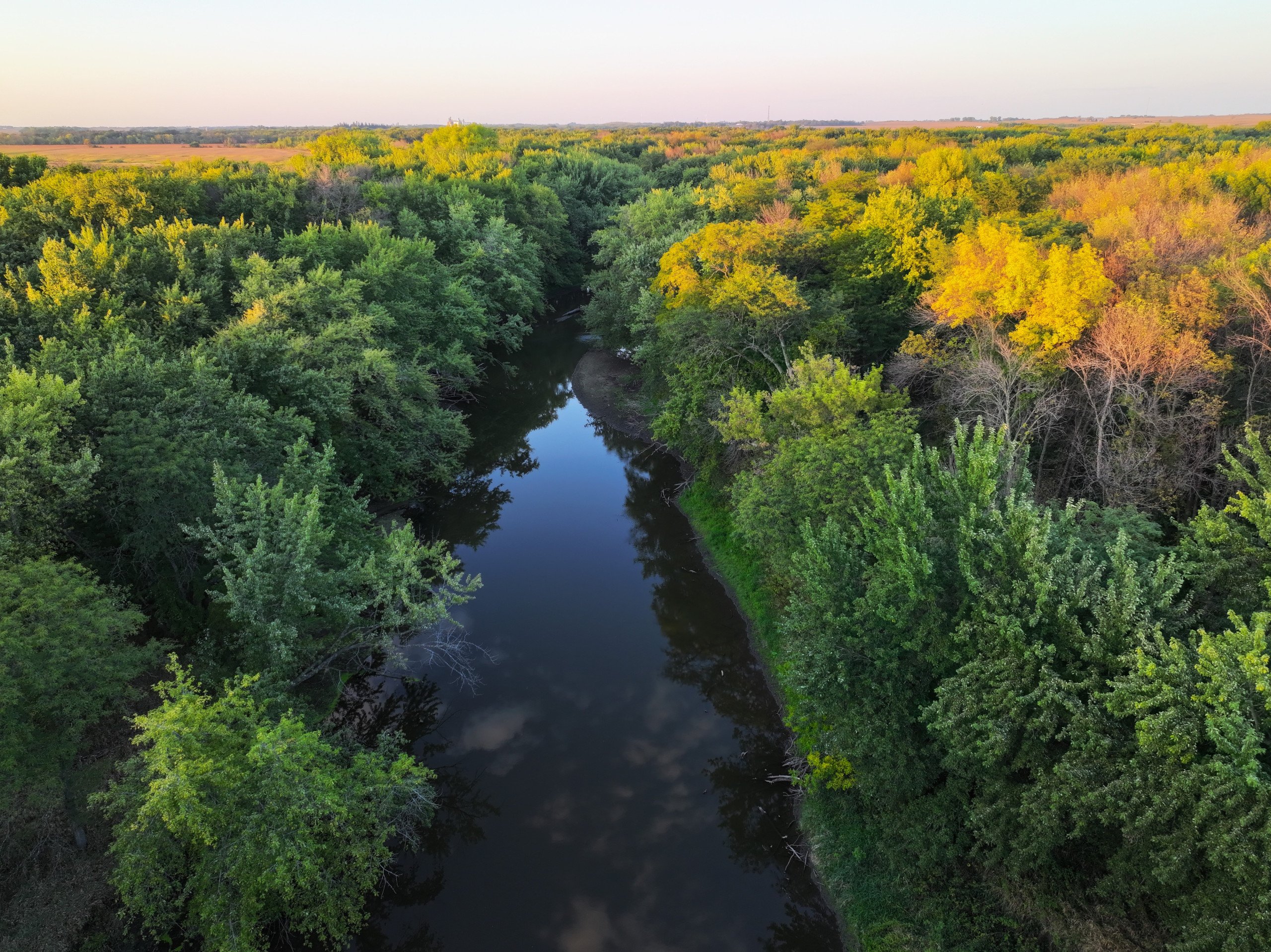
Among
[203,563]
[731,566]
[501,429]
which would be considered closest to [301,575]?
[203,563]

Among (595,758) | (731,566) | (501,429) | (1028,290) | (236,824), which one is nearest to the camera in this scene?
(236,824)

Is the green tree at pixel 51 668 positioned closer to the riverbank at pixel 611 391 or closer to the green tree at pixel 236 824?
the green tree at pixel 236 824

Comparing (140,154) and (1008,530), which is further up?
(140,154)

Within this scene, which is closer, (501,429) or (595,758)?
(595,758)

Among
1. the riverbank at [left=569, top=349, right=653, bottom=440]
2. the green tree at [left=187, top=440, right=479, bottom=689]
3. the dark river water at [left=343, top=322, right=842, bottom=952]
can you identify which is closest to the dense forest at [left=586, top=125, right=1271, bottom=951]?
the dark river water at [left=343, top=322, right=842, bottom=952]

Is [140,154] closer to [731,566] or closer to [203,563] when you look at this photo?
[203,563]

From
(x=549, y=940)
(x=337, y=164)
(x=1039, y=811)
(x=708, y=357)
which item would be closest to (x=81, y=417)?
(x=549, y=940)

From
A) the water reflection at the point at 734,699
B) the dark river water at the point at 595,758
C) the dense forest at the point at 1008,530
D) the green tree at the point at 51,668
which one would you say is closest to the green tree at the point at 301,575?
the green tree at the point at 51,668

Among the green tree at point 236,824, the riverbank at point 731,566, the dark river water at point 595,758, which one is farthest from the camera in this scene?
the riverbank at point 731,566
